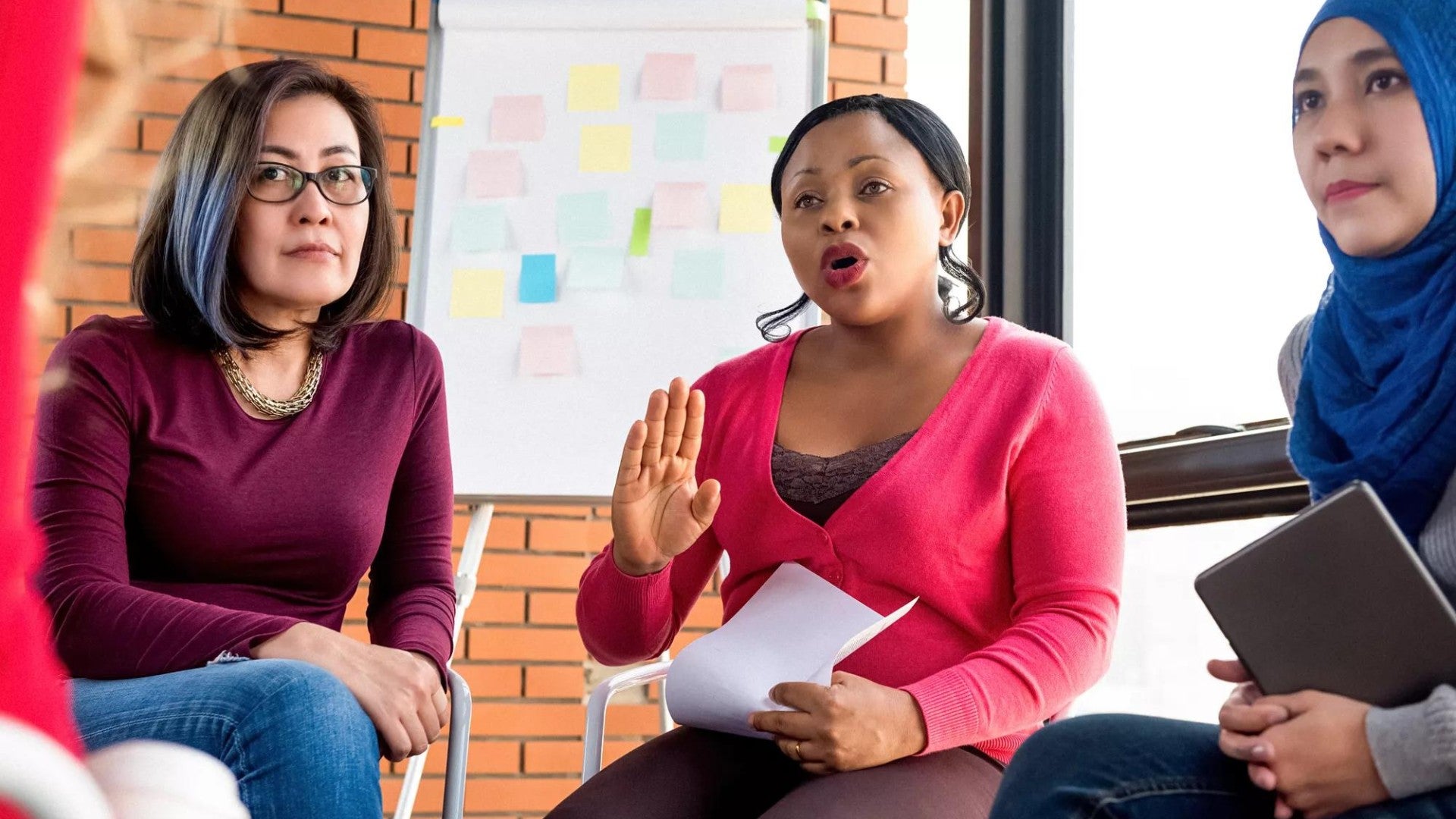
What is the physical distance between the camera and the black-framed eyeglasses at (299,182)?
1.51 m

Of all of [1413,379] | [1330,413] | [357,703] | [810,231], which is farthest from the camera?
[810,231]

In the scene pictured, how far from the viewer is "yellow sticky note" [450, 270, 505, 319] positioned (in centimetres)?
213

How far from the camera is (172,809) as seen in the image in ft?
1.34

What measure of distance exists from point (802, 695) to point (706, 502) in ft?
0.80

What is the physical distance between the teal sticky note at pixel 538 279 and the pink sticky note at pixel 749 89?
0.41 meters

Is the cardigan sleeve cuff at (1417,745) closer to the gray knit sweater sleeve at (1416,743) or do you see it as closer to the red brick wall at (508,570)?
the gray knit sweater sleeve at (1416,743)

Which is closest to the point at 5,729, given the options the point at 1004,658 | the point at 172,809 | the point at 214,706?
the point at 172,809

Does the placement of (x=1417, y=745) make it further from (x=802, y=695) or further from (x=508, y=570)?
(x=508, y=570)

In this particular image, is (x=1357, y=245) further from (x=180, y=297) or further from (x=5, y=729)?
(x=180, y=297)

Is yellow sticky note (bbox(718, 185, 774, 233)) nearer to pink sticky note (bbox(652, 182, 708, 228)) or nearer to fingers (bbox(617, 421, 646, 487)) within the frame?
pink sticky note (bbox(652, 182, 708, 228))

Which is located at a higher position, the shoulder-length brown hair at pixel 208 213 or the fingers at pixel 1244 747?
the shoulder-length brown hair at pixel 208 213

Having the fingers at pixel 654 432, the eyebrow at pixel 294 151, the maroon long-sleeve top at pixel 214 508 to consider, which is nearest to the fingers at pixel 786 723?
the fingers at pixel 654 432

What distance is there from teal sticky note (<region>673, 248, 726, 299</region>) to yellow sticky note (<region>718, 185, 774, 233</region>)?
2.1 inches

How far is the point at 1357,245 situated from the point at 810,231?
61cm
